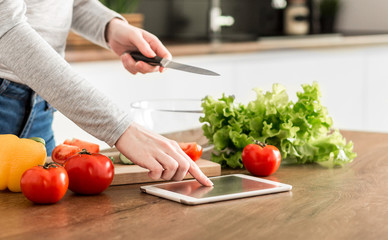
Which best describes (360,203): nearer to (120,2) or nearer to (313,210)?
(313,210)

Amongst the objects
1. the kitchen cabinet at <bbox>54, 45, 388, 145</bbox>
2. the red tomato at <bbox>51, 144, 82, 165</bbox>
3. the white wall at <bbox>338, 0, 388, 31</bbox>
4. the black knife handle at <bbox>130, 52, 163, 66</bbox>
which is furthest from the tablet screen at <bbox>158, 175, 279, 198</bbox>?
the white wall at <bbox>338, 0, 388, 31</bbox>

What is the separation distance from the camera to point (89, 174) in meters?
1.20

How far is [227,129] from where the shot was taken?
1.53 metres

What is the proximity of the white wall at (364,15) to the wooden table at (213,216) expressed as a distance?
359 cm

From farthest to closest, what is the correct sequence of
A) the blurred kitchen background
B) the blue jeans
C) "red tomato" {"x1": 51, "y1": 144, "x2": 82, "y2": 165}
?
the blurred kitchen background < the blue jeans < "red tomato" {"x1": 51, "y1": 144, "x2": 82, "y2": 165}

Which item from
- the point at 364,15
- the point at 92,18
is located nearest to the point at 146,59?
the point at 92,18

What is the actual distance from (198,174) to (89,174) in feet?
0.70

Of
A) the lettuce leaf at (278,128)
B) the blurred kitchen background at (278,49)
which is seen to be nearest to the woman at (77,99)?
the lettuce leaf at (278,128)

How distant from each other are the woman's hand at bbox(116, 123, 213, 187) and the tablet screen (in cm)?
5

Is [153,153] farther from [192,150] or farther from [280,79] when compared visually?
[280,79]

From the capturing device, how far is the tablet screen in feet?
3.97

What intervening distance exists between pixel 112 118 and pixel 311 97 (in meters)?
0.57

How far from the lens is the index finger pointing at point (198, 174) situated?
123 centimetres

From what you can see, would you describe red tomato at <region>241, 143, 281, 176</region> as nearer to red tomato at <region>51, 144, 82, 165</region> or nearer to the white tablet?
the white tablet
